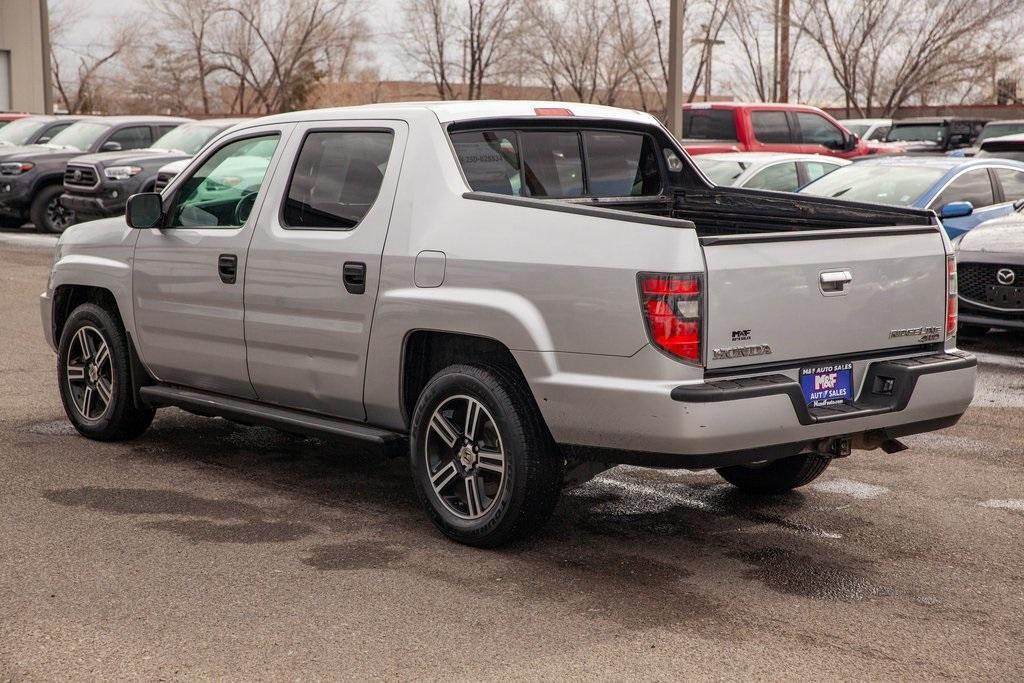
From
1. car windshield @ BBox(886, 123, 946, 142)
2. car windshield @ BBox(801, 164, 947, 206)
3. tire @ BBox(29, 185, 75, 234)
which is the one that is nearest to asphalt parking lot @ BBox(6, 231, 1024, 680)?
car windshield @ BBox(801, 164, 947, 206)

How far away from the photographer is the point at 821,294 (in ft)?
16.6

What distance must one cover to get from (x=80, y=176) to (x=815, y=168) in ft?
34.2

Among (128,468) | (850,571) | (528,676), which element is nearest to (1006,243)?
(850,571)

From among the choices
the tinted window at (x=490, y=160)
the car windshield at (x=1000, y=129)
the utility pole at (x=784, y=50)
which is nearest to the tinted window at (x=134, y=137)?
the car windshield at (x=1000, y=129)

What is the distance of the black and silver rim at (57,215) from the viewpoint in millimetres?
21062

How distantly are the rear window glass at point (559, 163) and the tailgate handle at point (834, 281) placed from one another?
5.11 ft

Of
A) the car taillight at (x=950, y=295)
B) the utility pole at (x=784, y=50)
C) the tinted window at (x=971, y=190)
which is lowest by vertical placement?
the car taillight at (x=950, y=295)

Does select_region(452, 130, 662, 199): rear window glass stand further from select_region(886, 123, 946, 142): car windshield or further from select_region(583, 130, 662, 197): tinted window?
select_region(886, 123, 946, 142): car windshield

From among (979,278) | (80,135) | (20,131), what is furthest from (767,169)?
(20,131)

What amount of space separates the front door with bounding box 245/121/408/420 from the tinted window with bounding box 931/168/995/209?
7557 mm

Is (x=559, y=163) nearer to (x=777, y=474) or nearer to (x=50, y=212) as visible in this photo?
(x=777, y=474)

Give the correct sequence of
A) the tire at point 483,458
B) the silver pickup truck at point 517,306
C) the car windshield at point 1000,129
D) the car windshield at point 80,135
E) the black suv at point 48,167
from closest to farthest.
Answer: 1. the silver pickup truck at point 517,306
2. the tire at point 483,458
3. the black suv at point 48,167
4. the car windshield at point 80,135
5. the car windshield at point 1000,129

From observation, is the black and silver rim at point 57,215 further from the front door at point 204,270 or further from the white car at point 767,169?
the front door at point 204,270

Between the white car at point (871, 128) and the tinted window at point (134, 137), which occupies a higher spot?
the white car at point (871, 128)
